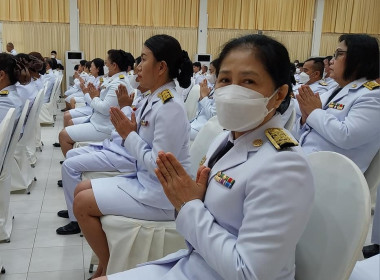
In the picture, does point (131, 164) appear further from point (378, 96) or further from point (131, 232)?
point (378, 96)

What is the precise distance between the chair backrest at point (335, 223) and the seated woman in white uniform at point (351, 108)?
3.01 feet

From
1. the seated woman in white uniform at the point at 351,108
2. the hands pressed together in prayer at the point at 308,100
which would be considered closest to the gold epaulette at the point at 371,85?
the seated woman in white uniform at the point at 351,108

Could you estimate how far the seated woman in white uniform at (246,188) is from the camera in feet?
3.09

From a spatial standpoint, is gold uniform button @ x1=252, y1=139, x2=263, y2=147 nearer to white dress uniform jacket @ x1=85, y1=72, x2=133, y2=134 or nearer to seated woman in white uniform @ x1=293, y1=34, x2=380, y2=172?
seated woman in white uniform @ x1=293, y1=34, x2=380, y2=172

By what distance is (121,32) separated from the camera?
1191cm

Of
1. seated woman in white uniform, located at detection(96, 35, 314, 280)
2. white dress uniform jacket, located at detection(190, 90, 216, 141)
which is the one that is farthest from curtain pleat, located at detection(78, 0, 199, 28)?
seated woman in white uniform, located at detection(96, 35, 314, 280)

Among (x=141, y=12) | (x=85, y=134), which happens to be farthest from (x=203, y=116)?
(x=141, y=12)

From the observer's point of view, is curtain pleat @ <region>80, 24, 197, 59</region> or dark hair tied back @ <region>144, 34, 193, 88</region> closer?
dark hair tied back @ <region>144, 34, 193, 88</region>

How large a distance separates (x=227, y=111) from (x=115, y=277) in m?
0.67

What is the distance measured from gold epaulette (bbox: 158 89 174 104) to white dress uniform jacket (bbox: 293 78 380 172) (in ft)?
2.73

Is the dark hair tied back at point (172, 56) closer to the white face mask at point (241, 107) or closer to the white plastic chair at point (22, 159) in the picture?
the white face mask at point (241, 107)

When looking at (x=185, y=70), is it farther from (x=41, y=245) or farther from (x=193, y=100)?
(x=193, y=100)

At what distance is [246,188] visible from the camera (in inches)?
40.5

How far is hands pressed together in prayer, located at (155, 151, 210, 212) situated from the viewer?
3.77 feet
